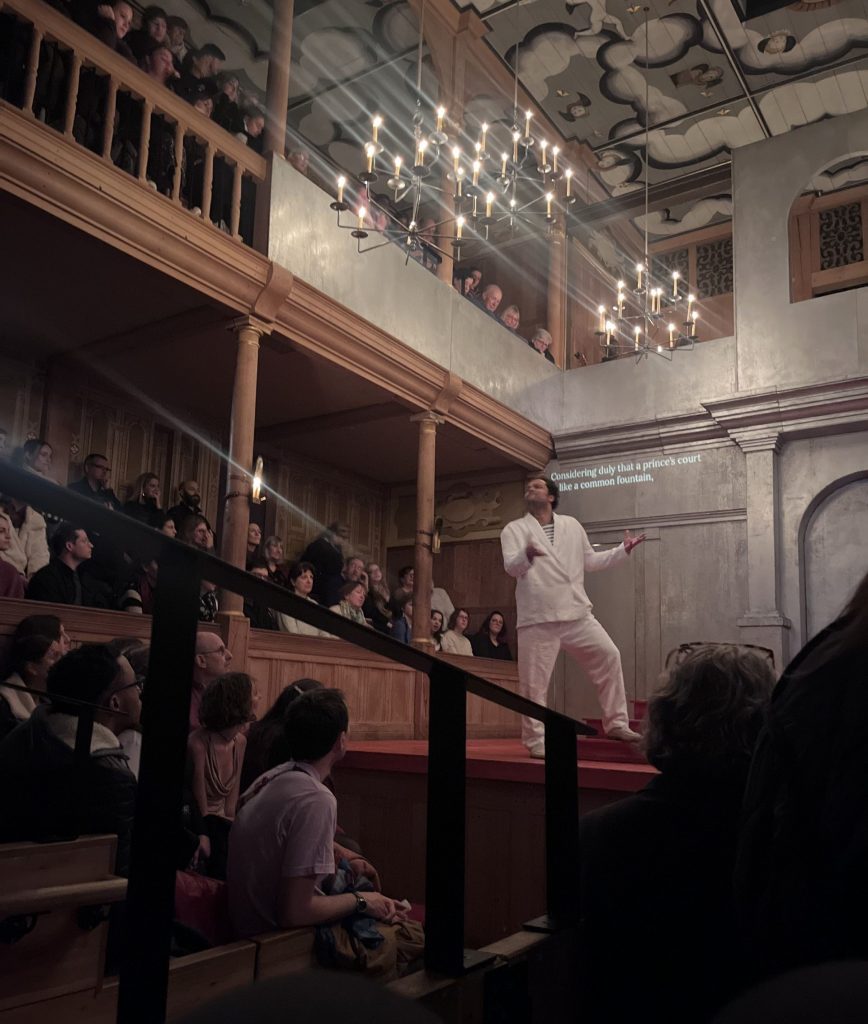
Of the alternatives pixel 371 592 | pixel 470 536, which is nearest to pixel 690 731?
pixel 371 592

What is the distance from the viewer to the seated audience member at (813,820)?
128cm

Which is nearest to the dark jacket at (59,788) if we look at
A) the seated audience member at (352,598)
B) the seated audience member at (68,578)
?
the seated audience member at (68,578)

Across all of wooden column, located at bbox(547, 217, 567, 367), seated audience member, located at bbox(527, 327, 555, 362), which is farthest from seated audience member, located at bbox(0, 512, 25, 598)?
wooden column, located at bbox(547, 217, 567, 367)

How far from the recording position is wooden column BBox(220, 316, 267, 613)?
246 inches

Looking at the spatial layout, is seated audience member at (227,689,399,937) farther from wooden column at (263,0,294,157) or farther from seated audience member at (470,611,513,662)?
seated audience member at (470,611,513,662)

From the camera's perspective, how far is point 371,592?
910cm

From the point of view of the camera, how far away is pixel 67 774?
2.32m

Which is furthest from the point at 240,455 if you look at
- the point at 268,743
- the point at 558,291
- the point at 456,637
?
the point at 558,291

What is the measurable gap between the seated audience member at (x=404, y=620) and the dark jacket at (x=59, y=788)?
563 centimetres

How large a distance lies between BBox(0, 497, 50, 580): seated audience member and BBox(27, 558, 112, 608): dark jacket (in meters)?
0.52

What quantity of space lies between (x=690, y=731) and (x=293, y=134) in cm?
1061

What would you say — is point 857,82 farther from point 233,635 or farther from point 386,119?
point 233,635

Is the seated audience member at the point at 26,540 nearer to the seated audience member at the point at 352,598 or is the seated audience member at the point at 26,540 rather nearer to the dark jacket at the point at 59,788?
the seated audience member at the point at 352,598

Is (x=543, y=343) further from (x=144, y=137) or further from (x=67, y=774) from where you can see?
(x=67, y=774)
